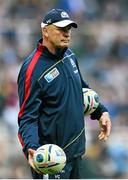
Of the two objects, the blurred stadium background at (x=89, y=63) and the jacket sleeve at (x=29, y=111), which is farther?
the blurred stadium background at (x=89, y=63)

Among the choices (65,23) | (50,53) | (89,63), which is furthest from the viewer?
(89,63)

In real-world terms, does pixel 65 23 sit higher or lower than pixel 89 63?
higher

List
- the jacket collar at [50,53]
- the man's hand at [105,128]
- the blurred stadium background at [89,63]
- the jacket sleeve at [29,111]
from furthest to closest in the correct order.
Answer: the blurred stadium background at [89,63]
the man's hand at [105,128]
the jacket collar at [50,53]
the jacket sleeve at [29,111]

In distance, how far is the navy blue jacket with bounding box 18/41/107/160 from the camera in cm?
664

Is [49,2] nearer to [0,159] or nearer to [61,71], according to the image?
[0,159]

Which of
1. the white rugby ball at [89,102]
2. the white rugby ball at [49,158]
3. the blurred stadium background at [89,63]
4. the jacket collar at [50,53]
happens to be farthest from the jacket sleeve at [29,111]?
the blurred stadium background at [89,63]

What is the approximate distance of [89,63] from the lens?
549 inches

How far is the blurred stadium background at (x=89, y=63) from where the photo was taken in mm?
11677

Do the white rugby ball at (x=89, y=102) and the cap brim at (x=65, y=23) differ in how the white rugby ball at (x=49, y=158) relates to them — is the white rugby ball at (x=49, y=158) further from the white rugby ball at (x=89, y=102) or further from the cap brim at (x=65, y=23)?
the cap brim at (x=65, y=23)

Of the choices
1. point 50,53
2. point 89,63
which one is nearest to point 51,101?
point 50,53

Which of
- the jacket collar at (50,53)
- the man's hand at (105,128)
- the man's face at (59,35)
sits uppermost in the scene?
the man's face at (59,35)

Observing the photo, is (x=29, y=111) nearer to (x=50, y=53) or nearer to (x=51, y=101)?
(x=51, y=101)

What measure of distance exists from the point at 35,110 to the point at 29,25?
25.4ft

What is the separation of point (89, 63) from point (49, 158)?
7.66 metres
